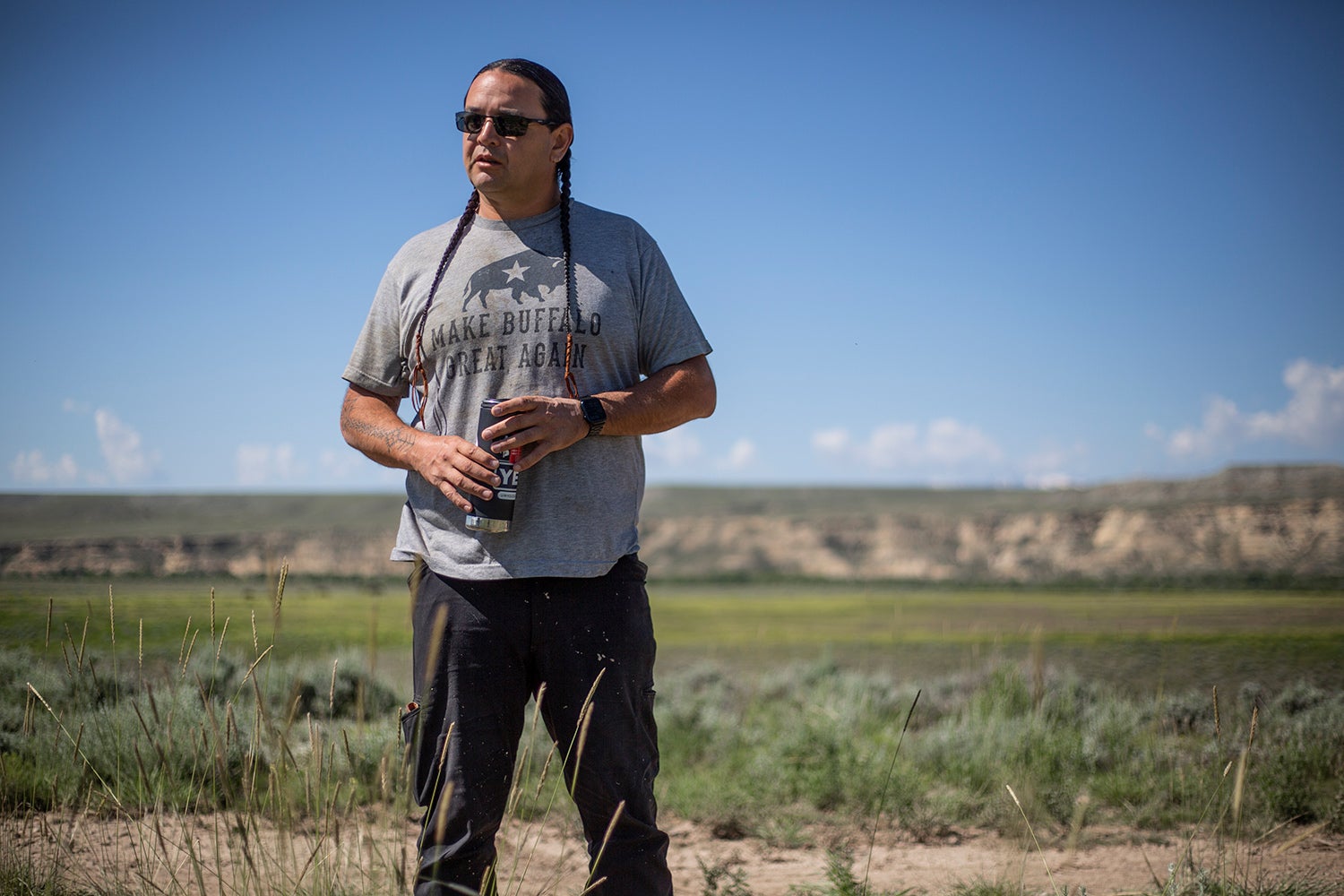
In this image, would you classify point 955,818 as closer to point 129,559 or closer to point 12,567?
point 129,559

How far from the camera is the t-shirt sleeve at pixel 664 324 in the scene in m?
2.51

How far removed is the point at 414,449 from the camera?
2393mm

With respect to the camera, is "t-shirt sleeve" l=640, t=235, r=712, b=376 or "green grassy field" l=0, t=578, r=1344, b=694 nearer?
"t-shirt sleeve" l=640, t=235, r=712, b=376

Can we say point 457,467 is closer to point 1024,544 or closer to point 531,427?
point 531,427

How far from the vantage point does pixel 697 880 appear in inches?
169

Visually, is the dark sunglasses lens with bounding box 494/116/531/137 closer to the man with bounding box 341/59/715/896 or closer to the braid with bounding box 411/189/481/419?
the man with bounding box 341/59/715/896

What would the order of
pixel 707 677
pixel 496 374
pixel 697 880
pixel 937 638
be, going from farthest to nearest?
pixel 937 638
pixel 707 677
pixel 697 880
pixel 496 374

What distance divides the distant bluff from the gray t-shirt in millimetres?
552

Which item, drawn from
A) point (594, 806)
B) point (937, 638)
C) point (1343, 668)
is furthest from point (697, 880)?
point (937, 638)

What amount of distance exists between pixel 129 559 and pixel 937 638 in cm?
1169

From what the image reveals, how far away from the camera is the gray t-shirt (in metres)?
2.33

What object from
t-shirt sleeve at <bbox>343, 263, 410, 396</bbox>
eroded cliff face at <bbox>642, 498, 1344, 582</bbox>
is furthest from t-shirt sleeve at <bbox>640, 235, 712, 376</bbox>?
eroded cliff face at <bbox>642, 498, 1344, 582</bbox>

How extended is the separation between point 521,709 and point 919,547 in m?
47.7

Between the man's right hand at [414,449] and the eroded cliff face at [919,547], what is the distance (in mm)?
455
